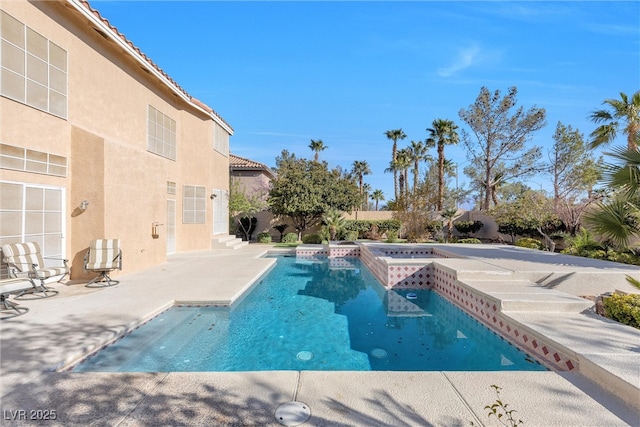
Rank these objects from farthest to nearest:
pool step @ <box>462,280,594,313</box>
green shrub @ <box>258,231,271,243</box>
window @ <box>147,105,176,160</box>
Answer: green shrub @ <box>258,231,271,243</box> → window @ <box>147,105,176,160</box> → pool step @ <box>462,280,594,313</box>

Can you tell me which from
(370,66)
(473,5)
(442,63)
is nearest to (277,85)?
(370,66)

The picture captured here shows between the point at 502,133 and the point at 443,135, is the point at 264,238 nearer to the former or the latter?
the point at 443,135

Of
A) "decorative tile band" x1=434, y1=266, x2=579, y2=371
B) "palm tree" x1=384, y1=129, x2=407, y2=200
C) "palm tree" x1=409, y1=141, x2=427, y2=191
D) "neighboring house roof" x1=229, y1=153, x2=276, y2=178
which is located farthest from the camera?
"palm tree" x1=384, y1=129, x2=407, y2=200

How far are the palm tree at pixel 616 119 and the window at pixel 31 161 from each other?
2026cm

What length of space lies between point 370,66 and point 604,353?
43.7ft

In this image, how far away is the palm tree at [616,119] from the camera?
13.0 meters

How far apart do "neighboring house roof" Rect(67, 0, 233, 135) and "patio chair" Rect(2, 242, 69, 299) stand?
6516 mm

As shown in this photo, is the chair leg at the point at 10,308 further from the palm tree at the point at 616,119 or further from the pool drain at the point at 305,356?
the palm tree at the point at 616,119

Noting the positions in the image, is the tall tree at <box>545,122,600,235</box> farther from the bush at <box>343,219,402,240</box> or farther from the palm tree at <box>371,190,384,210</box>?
the palm tree at <box>371,190,384,210</box>

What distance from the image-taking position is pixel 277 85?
18.7m

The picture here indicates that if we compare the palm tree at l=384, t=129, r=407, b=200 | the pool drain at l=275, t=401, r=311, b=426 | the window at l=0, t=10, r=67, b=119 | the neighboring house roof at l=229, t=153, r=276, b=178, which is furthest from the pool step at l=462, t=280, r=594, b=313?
the palm tree at l=384, t=129, r=407, b=200

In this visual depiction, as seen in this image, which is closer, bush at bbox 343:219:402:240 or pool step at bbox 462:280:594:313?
pool step at bbox 462:280:594:313

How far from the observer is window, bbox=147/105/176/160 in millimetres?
13164

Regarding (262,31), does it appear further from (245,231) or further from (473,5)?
(245,231)
